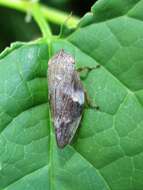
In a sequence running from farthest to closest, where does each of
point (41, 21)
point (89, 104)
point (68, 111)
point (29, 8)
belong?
point (29, 8)
point (41, 21)
point (68, 111)
point (89, 104)

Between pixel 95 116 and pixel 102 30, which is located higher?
pixel 102 30

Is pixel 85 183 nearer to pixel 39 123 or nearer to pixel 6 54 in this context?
pixel 39 123

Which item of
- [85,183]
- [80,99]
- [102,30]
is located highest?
[102,30]

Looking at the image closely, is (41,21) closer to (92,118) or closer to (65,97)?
(65,97)

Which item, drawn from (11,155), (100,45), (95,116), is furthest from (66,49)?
(11,155)

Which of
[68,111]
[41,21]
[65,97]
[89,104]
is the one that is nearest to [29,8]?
[41,21]

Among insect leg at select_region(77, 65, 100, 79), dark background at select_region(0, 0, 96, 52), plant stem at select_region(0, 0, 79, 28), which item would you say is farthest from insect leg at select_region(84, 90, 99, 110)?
dark background at select_region(0, 0, 96, 52)

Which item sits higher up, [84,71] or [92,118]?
[84,71]
